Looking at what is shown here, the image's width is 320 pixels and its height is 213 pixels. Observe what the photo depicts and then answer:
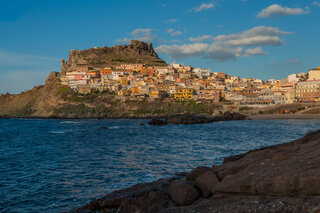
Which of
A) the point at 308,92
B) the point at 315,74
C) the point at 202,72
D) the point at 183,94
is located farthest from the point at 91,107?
the point at 315,74

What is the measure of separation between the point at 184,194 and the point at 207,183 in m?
1.08

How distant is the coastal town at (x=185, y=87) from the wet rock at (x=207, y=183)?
339ft

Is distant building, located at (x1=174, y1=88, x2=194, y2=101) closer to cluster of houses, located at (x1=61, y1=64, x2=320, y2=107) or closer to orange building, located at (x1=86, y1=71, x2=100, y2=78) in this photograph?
cluster of houses, located at (x1=61, y1=64, x2=320, y2=107)

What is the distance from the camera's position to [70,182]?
17219mm

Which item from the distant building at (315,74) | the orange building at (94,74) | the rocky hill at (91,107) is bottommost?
the rocky hill at (91,107)

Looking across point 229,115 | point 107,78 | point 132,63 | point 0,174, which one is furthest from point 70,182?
point 132,63

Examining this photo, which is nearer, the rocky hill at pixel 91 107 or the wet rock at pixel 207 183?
the wet rock at pixel 207 183

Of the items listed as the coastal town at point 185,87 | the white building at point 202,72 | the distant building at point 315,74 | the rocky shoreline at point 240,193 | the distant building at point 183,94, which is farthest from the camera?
the white building at point 202,72

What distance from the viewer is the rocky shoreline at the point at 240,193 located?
8109mm

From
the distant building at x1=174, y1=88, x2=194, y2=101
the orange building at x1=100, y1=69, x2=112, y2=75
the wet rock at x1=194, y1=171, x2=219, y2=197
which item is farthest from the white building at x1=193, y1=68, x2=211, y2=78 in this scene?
the wet rock at x1=194, y1=171, x2=219, y2=197

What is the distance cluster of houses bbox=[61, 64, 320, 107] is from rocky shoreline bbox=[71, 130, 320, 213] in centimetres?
10396

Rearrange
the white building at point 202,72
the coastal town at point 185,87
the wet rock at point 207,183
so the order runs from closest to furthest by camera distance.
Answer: the wet rock at point 207,183
the coastal town at point 185,87
the white building at point 202,72

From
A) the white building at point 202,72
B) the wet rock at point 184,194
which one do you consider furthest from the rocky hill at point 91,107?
the wet rock at point 184,194

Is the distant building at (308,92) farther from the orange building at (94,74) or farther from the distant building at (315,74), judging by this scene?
the orange building at (94,74)
